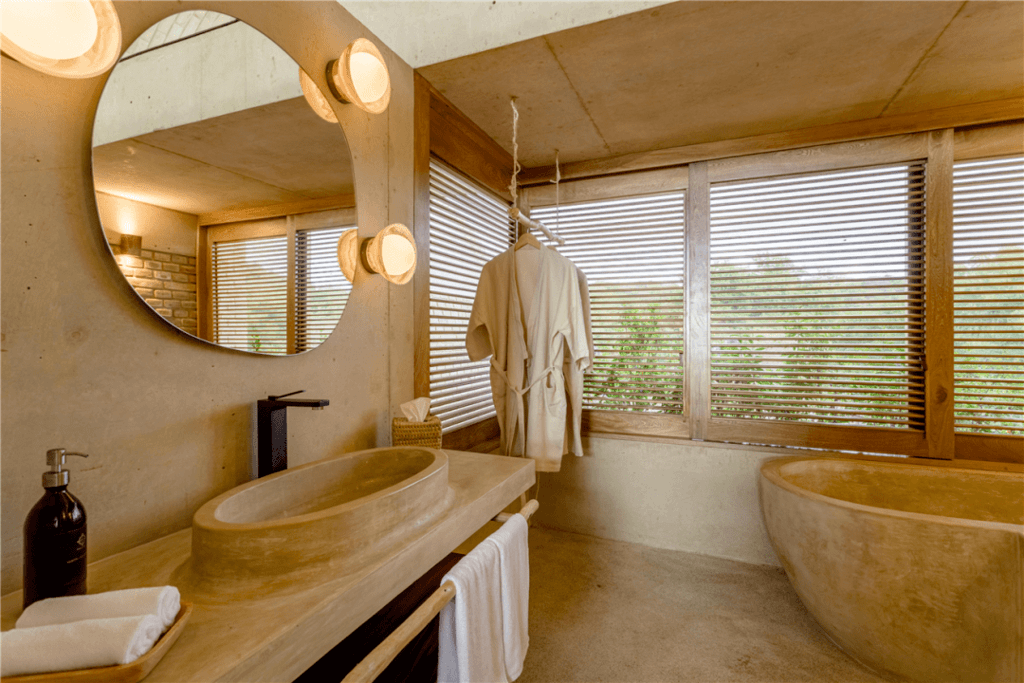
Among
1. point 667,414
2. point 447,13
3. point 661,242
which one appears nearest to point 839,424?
point 667,414

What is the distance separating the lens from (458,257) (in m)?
2.34

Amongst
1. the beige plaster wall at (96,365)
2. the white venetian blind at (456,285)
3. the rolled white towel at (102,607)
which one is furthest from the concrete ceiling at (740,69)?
the rolled white towel at (102,607)

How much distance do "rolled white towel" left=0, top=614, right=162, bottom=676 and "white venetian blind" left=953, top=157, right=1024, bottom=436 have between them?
119 inches

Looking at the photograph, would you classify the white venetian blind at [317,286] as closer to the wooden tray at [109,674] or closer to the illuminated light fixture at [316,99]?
the illuminated light fixture at [316,99]

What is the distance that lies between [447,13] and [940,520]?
246cm

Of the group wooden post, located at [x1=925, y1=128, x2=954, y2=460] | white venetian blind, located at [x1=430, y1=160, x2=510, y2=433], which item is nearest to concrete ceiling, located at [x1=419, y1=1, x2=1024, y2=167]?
wooden post, located at [x1=925, y1=128, x2=954, y2=460]

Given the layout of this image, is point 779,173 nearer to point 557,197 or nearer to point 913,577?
point 557,197

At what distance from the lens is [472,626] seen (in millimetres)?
1059

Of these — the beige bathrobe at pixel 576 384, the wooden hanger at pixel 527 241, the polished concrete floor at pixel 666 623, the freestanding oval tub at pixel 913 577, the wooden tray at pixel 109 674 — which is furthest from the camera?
the beige bathrobe at pixel 576 384

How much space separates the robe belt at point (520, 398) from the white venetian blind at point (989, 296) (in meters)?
1.89

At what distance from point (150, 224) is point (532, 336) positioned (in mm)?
1565

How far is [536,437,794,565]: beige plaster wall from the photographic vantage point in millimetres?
2561

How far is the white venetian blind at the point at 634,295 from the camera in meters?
2.74

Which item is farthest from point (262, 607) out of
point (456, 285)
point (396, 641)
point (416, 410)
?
point (456, 285)
